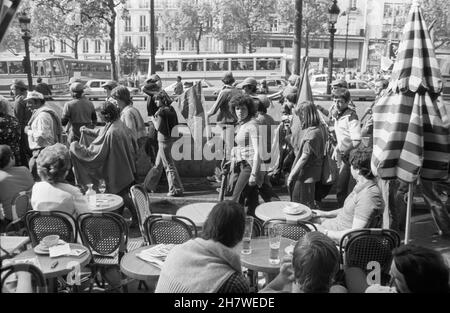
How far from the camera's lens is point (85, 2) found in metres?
16.6

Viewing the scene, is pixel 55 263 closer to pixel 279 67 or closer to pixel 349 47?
pixel 279 67

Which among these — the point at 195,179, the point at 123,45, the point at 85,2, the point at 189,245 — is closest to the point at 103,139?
the point at 195,179

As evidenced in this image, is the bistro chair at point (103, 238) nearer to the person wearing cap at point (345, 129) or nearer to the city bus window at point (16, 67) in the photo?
the person wearing cap at point (345, 129)

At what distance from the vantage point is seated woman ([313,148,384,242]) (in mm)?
4074

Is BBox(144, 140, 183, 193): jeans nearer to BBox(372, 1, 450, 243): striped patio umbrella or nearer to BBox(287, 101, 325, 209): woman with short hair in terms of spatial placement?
BBox(287, 101, 325, 209): woman with short hair

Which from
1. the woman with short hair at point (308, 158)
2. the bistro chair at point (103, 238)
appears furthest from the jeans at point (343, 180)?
the bistro chair at point (103, 238)

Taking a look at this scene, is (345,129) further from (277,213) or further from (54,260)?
(54,260)

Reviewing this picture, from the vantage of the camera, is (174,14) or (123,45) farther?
(123,45)

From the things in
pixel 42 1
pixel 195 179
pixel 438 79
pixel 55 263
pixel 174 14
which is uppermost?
pixel 174 14

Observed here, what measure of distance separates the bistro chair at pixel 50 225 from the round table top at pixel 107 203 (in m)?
0.94

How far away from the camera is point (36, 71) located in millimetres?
32281

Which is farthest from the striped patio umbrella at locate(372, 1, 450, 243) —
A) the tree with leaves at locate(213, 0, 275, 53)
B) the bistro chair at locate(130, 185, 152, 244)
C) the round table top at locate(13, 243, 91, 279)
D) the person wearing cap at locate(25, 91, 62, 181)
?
the tree with leaves at locate(213, 0, 275, 53)

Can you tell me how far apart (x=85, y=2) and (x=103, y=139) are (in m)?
12.3
